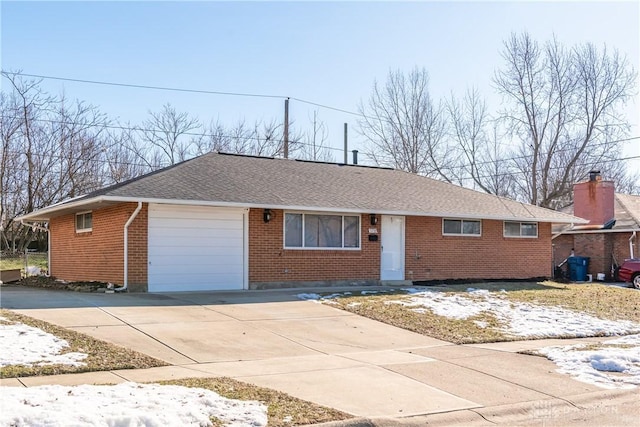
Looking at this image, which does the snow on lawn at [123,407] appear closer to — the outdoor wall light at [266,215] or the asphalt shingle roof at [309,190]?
the asphalt shingle roof at [309,190]

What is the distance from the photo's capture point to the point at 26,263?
25.5 meters

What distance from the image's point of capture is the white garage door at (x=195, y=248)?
16.3 metres

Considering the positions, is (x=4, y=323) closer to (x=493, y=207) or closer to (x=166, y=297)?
(x=166, y=297)

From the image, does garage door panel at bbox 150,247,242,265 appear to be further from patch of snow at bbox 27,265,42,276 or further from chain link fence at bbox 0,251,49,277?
patch of snow at bbox 27,265,42,276

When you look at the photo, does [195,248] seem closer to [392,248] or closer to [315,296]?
[315,296]

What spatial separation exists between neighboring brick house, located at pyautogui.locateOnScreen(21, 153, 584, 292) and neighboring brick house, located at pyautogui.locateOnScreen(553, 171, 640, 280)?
18.6ft

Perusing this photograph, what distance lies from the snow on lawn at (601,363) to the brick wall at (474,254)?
9.05m

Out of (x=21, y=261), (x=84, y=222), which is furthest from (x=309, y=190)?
(x=21, y=261)

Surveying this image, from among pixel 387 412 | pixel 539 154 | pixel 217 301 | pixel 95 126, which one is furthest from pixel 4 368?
pixel 539 154

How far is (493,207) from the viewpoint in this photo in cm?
2280

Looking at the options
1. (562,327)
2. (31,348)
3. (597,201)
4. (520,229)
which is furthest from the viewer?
(597,201)

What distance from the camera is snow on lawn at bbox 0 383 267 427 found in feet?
18.0

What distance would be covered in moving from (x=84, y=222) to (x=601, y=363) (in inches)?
609

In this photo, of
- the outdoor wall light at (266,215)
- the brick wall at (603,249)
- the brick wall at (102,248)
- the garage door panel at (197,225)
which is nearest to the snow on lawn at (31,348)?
the brick wall at (102,248)
